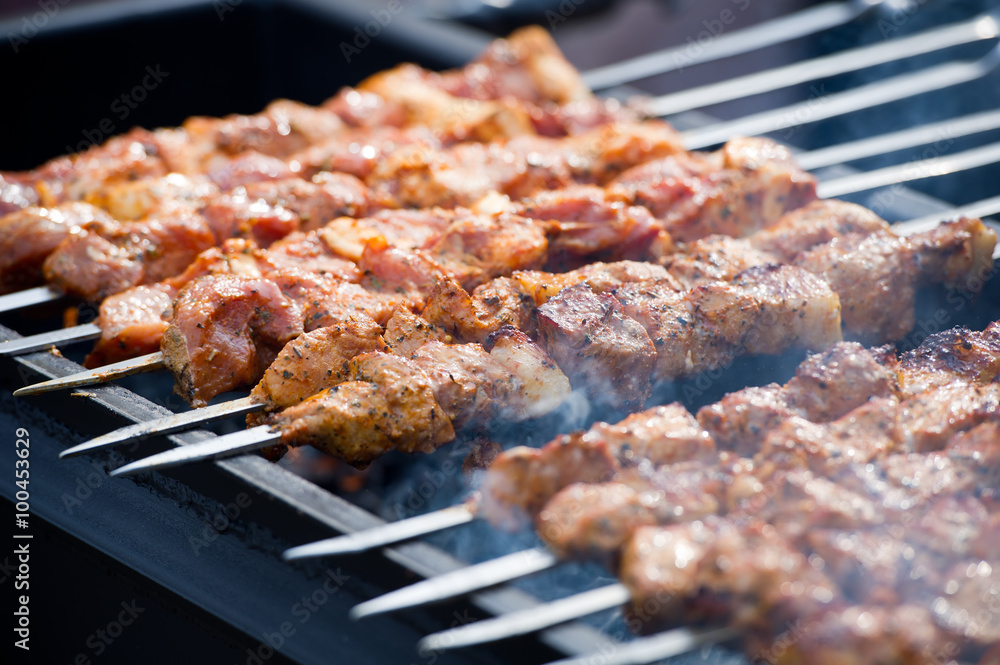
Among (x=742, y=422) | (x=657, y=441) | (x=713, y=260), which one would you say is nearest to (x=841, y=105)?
(x=713, y=260)

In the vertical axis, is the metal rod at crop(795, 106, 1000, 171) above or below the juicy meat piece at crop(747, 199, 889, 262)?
above

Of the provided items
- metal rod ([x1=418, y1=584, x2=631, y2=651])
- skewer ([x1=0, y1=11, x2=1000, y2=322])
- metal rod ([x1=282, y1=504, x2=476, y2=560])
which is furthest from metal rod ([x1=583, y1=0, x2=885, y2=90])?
metal rod ([x1=418, y1=584, x2=631, y2=651])

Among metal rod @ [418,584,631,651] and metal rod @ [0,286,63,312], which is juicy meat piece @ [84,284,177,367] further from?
metal rod @ [418,584,631,651]

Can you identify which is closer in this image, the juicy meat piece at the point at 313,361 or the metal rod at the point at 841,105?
the juicy meat piece at the point at 313,361

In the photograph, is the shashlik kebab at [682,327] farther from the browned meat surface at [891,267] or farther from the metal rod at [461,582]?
the metal rod at [461,582]

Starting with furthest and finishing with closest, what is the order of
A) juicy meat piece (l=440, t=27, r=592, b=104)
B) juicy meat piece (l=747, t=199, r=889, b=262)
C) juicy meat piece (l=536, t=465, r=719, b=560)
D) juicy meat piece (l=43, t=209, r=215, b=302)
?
juicy meat piece (l=440, t=27, r=592, b=104) < juicy meat piece (l=747, t=199, r=889, b=262) < juicy meat piece (l=43, t=209, r=215, b=302) < juicy meat piece (l=536, t=465, r=719, b=560)

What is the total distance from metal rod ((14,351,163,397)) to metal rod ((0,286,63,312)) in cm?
60

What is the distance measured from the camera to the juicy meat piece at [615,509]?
207 cm

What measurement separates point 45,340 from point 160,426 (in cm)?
72

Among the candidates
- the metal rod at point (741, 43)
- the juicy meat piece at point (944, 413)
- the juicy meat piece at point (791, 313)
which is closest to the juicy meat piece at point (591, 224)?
the juicy meat piece at point (791, 313)

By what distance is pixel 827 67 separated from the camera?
15.7ft

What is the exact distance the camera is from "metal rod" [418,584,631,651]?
1.92m

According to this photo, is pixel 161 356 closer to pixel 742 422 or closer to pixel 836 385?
pixel 742 422

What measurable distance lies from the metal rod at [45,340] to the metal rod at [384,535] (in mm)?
1215
